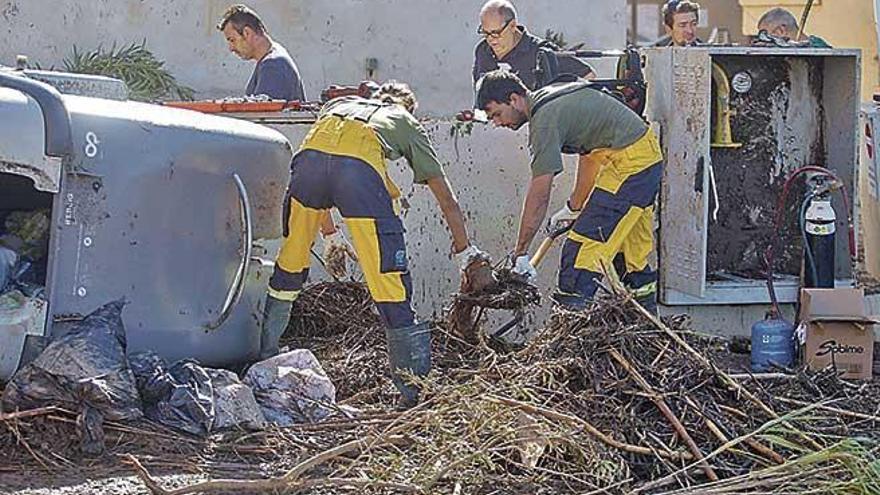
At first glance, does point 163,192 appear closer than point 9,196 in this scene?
Yes

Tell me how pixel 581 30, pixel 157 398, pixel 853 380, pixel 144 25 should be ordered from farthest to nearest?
pixel 581 30
pixel 144 25
pixel 853 380
pixel 157 398

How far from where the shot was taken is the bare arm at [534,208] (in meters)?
6.56

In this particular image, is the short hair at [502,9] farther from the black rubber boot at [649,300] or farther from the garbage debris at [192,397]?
the garbage debris at [192,397]

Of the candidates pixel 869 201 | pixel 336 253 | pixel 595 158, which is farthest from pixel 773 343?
pixel 336 253

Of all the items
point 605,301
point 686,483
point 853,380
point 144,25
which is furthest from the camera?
point 144,25

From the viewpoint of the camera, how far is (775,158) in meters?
7.75

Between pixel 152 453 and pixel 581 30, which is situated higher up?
pixel 581 30

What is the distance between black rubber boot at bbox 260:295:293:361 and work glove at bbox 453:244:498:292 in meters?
Answer: 0.81

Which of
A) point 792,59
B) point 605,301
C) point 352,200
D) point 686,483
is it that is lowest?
point 686,483

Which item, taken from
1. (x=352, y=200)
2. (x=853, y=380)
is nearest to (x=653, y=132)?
(x=853, y=380)

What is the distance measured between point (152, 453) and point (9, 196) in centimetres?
150

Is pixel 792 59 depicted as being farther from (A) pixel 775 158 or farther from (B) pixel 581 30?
(B) pixel 581 30

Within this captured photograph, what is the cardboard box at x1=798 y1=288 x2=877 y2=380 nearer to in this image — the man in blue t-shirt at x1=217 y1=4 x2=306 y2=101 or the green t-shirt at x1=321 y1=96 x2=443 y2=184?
the green t-shirt at x1=321 y1=96 x2=443 y2=184

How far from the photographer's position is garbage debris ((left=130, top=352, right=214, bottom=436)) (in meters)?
5.07
